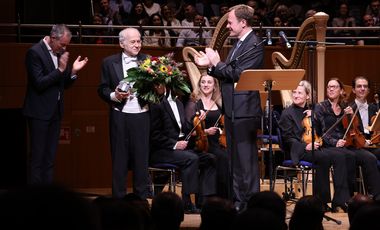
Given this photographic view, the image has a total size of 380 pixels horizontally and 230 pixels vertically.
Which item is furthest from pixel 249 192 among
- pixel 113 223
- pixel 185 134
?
pixel 113 223

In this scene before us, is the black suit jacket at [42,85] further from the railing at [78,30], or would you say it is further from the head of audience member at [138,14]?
the head of audience member at [138,14]

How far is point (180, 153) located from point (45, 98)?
1460 millimetres

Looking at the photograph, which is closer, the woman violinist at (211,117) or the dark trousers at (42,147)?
the dark trousers at (42,147)

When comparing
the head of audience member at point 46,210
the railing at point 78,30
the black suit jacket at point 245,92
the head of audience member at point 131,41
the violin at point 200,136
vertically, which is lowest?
the violin at point 200,136

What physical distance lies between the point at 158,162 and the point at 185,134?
47cm

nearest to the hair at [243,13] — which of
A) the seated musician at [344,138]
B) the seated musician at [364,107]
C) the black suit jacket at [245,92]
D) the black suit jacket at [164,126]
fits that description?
the black suit jacket at [245,92]

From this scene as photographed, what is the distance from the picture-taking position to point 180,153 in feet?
23.3

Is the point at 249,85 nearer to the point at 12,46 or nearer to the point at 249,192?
the point at 249,192

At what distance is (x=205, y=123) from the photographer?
7508mm

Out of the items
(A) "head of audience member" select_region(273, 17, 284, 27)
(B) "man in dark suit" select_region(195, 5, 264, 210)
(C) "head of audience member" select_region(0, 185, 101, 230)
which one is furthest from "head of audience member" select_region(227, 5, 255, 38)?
(A) "head of audience member" select_region(273, 17, 284, 27)

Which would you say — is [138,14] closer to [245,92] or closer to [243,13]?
[243,13]

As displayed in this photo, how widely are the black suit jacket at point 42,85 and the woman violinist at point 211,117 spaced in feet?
4.97

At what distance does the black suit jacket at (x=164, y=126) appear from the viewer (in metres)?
7.18

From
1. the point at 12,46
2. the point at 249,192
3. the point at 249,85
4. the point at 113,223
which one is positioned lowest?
the point at 249,192
